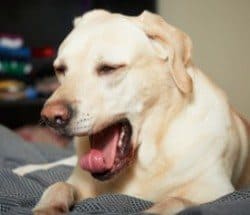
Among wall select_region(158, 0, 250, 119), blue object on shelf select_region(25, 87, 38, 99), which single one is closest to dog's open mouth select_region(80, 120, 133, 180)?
wall select_region(158, 0, 250, 119)

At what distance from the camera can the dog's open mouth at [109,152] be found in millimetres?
1340

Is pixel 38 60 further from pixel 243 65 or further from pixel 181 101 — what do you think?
pixel 181 101

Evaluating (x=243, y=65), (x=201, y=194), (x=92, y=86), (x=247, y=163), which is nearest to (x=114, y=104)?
(x=92, y=86)

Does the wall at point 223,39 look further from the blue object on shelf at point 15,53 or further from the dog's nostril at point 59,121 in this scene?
the dog's nostril at point 59,121

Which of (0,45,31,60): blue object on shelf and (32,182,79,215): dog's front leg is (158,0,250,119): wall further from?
(32,182,79,215): dog's front leg

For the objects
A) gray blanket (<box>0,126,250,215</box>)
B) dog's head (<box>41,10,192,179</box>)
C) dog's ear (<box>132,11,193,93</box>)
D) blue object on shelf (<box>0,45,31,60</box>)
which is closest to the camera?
gray blanket (<box>0,126,250,215</box>)

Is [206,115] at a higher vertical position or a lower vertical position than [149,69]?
lower

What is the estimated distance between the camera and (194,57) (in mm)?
3020

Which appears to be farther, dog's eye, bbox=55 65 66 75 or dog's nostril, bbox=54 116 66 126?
dog's eye, bbox=55 65 66 75

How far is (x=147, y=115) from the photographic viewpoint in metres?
1.38

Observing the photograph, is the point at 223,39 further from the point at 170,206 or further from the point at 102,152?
the point at 170,206

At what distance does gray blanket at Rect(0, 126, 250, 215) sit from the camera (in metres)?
1.14

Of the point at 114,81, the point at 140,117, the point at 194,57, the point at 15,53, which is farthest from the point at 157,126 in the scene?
the point at 15,53

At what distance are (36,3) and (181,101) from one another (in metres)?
2.20
